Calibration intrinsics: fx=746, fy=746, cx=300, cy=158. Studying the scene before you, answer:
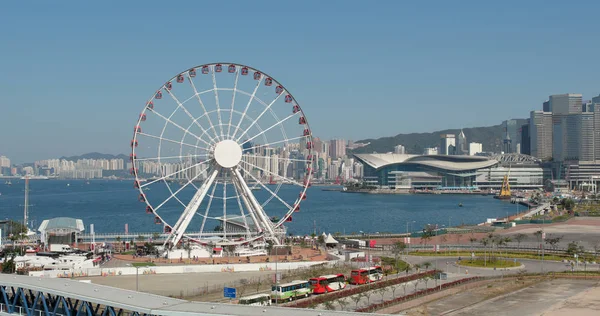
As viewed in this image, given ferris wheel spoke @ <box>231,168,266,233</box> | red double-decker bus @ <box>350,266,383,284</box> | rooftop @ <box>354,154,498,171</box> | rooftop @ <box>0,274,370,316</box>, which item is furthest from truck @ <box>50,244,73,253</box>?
rooftop @ <box>354,154,498,171</box>

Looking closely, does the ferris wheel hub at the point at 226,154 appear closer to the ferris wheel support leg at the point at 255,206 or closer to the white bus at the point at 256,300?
the ferris wheel support leg at the point at 255,206

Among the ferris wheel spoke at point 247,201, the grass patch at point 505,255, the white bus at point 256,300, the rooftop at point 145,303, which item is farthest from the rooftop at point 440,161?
the rooftop at point 145,303

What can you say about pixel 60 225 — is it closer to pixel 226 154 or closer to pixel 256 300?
pixel 226 154

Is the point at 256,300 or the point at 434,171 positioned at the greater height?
the point at 434,171

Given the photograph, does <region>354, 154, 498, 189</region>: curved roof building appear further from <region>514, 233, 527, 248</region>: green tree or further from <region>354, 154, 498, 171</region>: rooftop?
<region>514, 233, 527, 248</region>: green tree

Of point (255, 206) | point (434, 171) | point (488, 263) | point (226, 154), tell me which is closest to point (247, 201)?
point (255, 206)

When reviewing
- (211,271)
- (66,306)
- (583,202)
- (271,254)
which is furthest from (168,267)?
(583,202)
